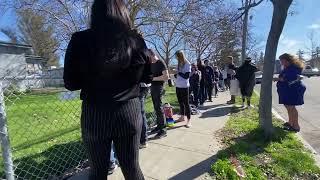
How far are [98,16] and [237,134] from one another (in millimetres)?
5664

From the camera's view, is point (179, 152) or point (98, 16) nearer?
point (98, 16)

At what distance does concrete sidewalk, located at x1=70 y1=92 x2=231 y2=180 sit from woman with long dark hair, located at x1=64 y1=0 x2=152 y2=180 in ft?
7.49

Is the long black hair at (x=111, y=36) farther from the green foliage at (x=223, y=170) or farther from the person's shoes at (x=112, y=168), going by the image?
the green foliage at (x=223, y=170)

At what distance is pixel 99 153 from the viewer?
2697 mm

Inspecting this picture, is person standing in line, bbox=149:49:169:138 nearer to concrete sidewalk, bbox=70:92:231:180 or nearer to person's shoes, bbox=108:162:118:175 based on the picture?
concrete sidewalk, bbox=70:92:231:180

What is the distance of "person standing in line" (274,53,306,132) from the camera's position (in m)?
8.06

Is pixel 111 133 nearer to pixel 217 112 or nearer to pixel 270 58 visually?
pixel 270 58

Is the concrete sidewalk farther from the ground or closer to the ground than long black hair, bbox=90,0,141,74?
closer to the ground

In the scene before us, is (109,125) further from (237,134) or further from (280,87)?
(280,87)

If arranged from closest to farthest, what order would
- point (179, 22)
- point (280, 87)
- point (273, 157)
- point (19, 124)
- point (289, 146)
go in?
point (273, 157) → point (289, 146) → point (280, 87) → point (19, 124) → point (179, 22)

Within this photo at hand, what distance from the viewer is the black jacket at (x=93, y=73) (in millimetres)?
2551

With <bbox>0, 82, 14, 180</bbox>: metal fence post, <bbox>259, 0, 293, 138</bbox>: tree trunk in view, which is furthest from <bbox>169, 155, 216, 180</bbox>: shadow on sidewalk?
<bbox>0, 82, 14, 180</bbox>: metal fence post

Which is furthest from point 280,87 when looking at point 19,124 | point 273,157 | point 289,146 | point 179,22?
point 179,22

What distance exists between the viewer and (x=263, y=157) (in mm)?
6023
